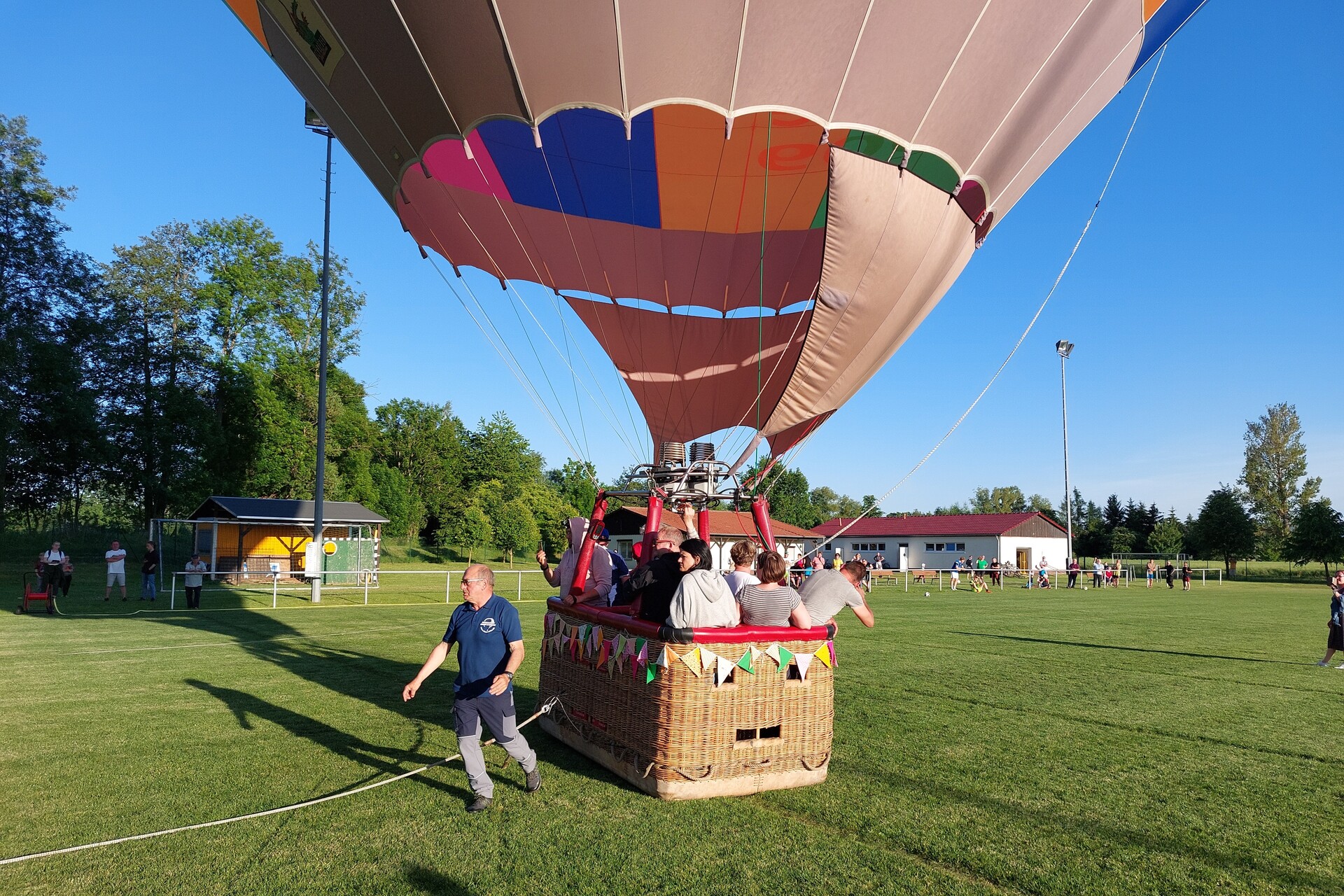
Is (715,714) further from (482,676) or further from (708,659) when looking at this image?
(482,676)

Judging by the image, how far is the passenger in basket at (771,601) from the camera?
581 cm

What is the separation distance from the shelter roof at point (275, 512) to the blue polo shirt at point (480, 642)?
23536 mm

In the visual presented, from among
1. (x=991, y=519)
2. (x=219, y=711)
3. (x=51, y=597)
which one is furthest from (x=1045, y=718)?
(x=991, y=519)

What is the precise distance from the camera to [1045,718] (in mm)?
7918

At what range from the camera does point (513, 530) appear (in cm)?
5209

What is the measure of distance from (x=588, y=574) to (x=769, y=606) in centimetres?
242

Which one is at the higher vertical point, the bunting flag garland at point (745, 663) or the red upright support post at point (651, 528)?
the red upright support post at point (651, 528)

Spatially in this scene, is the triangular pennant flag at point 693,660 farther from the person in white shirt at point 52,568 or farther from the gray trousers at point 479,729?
the person in white shirt at point 52,568

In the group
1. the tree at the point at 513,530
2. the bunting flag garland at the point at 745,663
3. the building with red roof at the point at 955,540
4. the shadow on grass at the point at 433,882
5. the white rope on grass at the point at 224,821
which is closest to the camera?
the shadow on grass at the point at 433,882

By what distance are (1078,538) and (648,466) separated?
91.8 metres

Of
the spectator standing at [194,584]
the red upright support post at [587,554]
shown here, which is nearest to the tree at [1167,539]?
the spectator standing at [194,584]

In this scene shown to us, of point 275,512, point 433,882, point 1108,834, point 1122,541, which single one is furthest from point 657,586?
point 1122,541

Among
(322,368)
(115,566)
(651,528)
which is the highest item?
(322,368)

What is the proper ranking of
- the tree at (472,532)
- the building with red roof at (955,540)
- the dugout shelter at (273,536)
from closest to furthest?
1. the dugout shelter at (273,536)
2. the tree at (472,532)
3. the building with red roof at (955,540)
